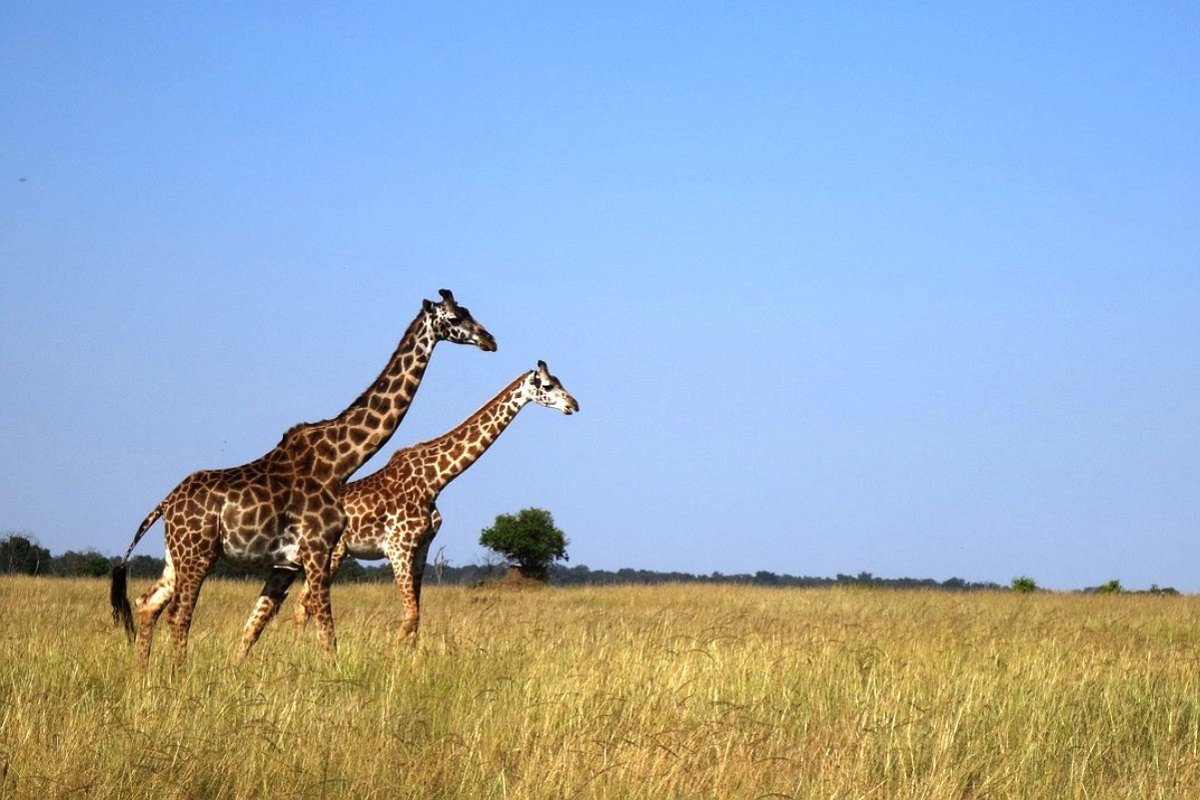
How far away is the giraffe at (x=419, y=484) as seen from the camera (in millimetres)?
14227

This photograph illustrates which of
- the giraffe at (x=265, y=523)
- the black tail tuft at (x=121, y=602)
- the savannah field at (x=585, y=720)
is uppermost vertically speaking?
the giraffe at (x=265, y=523)

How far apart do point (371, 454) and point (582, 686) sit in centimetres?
346

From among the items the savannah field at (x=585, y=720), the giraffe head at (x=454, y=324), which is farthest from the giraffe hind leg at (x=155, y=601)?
the giraffe head at (x=454, y=324)

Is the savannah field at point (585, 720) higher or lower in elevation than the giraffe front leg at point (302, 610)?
lower

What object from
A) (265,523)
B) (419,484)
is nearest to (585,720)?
(265,523)

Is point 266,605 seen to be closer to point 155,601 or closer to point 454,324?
point 155,601

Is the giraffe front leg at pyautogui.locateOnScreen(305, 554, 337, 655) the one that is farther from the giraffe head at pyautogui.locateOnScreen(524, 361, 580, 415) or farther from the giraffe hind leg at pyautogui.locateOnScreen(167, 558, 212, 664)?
the giraffe head at pyautogui.locateOnScreen(524, 361, 580, 415)

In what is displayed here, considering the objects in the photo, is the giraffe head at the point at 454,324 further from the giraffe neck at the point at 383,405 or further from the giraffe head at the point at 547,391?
the giraffe head at the point at 547,391

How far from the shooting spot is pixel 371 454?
1185 cm

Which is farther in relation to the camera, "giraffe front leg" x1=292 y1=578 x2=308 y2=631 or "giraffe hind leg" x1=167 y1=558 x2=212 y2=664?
"giraffe front leg" x1=292 y1=578 x2=308 y2=631

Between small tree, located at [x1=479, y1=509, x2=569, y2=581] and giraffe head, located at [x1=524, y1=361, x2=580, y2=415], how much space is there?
2705cm

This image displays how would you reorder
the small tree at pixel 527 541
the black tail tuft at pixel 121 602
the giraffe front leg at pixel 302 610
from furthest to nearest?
the small tree at pixel 527 541 → the giraffe front leg at pixel 302 610 → the black tail tuft at pixel 121 602

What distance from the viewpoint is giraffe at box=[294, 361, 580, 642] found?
14.2m

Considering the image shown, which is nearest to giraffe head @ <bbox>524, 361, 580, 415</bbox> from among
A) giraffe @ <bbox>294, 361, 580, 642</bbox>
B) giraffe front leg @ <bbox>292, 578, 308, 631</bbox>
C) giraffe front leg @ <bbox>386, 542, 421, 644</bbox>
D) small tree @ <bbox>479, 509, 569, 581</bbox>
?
giraffe @ <bbox>294, 361, 580, 642</bbox>
